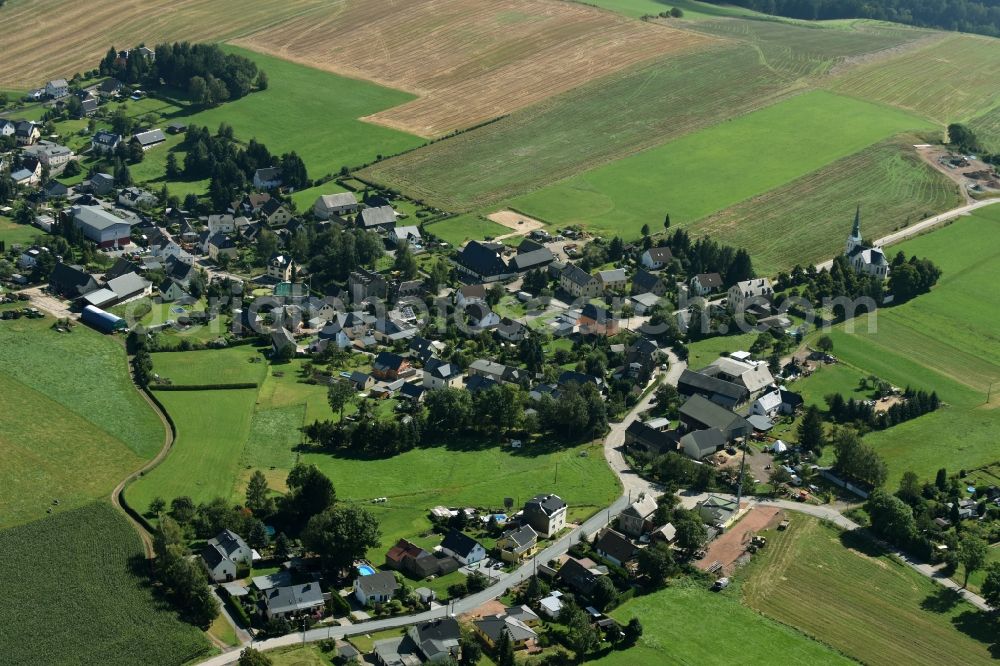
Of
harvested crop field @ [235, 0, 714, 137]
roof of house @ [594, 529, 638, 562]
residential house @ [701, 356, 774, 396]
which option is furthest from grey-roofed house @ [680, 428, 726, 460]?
harvested crop field @ [235, 0, 714, 137]

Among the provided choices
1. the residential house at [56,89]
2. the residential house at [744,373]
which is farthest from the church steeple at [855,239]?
the residential house at [56,89]

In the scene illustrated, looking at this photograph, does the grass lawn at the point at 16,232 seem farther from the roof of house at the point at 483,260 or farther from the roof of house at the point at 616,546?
the roof of house at the point at 616,546

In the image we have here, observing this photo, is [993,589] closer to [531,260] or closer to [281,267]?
[531,260]

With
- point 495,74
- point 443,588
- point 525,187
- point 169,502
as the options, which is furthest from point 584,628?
point 495,74

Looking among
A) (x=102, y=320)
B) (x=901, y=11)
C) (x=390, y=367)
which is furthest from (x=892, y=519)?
(x=901, y=11)

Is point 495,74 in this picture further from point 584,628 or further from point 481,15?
point 584,628
